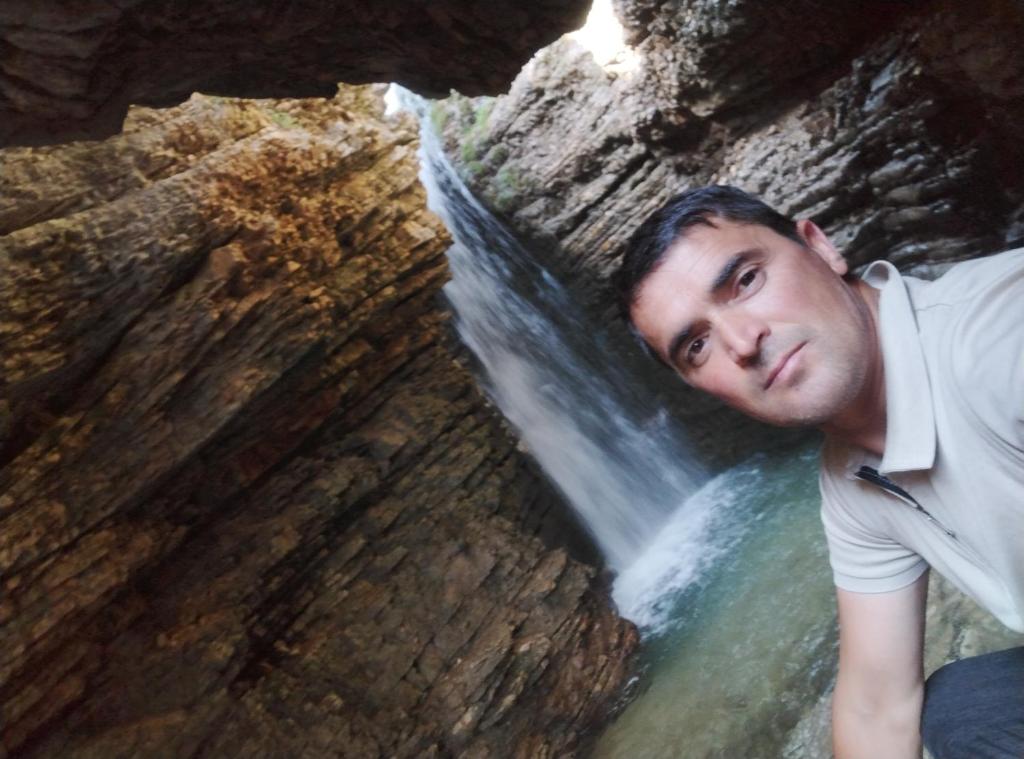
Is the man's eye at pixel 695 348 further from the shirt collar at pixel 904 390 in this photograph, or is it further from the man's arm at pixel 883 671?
the man's arm at pixel 883 671

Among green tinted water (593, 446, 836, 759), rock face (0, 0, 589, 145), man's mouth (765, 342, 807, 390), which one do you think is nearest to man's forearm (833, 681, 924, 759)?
man's mouth (765, 342, 807, 390)

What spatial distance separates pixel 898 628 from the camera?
2.29 meters

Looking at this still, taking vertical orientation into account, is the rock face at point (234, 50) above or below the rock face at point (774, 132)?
above

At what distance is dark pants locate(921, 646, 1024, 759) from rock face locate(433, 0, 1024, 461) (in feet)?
15.0

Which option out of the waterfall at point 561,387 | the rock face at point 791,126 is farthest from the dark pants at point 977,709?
the waterfall at point 561,387

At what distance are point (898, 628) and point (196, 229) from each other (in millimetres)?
4620

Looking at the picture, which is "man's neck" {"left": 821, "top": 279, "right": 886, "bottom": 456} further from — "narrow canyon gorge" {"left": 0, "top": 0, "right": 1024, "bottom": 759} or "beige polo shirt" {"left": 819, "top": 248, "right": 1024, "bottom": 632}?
"narrow canyon gorge" {"left": 0, "top": 0, "right": 1024, "bottom": 759}

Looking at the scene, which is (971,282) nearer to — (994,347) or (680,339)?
(994,347)

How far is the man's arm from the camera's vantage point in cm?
229

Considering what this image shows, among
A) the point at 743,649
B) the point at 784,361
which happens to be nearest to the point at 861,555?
the point at 784,361

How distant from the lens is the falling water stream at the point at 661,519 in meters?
5.13

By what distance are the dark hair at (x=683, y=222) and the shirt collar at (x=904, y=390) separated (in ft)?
1.45

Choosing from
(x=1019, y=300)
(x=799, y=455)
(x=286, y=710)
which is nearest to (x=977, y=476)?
(x=1019, y=300)

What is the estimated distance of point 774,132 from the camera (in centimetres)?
756
